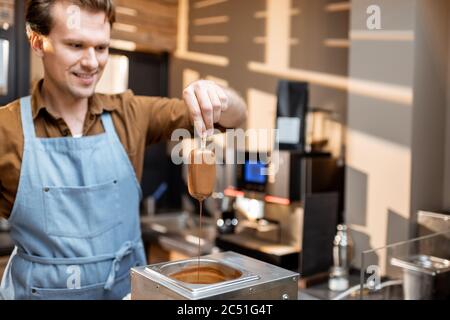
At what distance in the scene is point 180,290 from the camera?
0.86 meters

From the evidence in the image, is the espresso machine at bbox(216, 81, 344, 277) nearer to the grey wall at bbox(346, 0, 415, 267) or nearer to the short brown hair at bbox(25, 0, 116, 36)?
the grey wall at bbox(346, 0, 415, 267)

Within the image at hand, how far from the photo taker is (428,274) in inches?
62.0

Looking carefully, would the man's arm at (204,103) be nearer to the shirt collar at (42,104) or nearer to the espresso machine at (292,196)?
the shirt collar at (42,104)

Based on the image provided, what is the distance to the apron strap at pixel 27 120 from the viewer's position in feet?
4.68

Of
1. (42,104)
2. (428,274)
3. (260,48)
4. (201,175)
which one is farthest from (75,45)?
(260,48)

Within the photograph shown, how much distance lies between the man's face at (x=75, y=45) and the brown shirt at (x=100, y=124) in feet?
0.54

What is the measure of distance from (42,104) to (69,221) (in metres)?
0.38

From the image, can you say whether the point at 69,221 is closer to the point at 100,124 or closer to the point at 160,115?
the point at 100,124

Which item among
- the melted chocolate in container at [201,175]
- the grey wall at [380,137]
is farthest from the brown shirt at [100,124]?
the grey wall at [380,137]

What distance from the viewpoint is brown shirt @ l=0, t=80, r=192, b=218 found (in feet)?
4.61

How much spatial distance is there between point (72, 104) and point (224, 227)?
5.69ft
